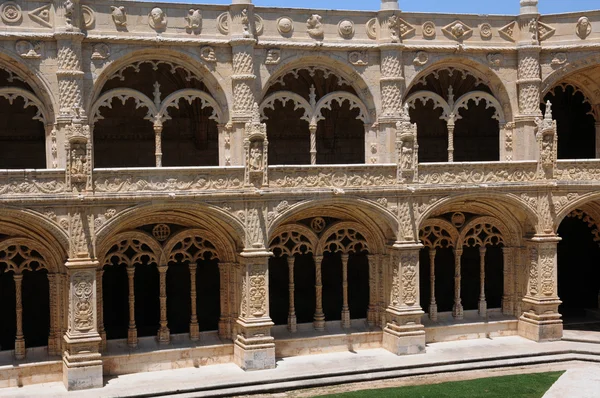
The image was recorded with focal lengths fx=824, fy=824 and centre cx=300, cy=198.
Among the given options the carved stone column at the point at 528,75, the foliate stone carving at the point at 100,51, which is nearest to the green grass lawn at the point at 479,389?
the carved stone column at the point at 528,75

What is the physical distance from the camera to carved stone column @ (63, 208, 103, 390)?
20.4 metres

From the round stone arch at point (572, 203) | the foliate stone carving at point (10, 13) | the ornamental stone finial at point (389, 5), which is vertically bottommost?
the round stone arch at point (572, 203)

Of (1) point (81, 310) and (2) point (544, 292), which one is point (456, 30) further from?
(1) point (81, 310)

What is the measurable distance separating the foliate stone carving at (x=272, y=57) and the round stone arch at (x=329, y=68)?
18 centimetres

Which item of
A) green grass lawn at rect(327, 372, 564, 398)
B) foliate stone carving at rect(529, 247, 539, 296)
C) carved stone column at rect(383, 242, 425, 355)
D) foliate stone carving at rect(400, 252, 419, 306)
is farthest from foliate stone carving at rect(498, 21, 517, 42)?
green grass lawn at rect(327, 372, 564, 398)

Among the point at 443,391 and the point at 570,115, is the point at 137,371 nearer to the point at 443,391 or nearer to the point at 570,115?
the point at 443,391

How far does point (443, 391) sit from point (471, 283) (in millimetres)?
10373

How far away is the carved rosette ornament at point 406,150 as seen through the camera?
912 inches

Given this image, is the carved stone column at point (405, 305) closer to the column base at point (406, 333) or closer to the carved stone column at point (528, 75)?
the column base at point (406, 333)

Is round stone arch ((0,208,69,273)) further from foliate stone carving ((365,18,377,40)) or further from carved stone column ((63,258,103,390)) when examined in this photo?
foliate stone carving ((365,18,377,40))

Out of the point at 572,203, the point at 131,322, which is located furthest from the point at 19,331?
the point at 572,203

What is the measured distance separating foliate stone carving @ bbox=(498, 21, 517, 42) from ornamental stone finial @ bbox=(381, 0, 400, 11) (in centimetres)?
351

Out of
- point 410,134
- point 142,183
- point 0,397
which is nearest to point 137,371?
point 0,397

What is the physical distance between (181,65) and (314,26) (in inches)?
155
